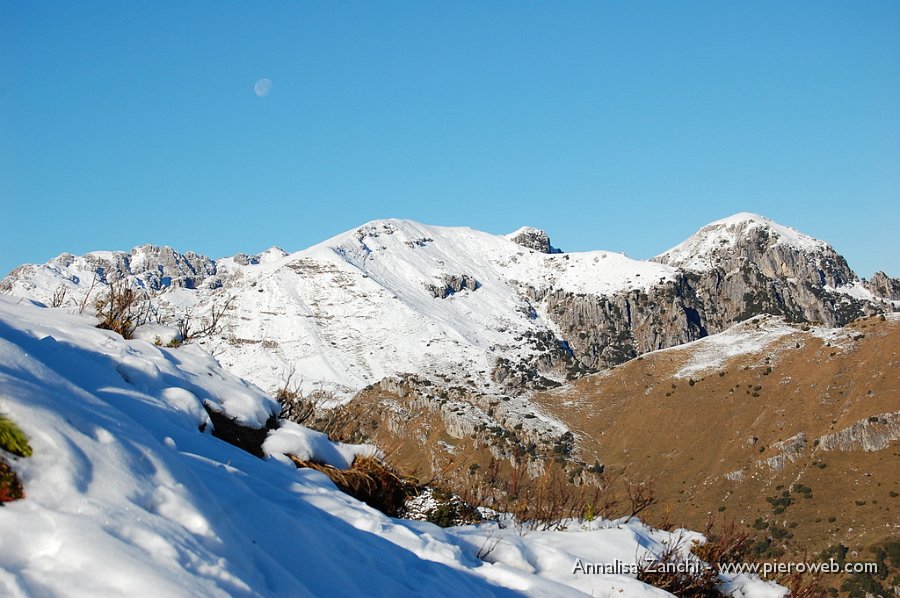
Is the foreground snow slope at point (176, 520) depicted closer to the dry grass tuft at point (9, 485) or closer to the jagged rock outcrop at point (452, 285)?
the dry grass tuft at point (9, 485)

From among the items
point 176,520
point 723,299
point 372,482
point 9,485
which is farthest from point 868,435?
point 723,299

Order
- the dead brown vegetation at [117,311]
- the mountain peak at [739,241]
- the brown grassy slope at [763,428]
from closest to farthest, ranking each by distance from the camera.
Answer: the dead brown vegetation at [117,311] → the brown grassy slope at [763,428] → the mountain peak at [739,241]

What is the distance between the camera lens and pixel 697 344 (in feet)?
275

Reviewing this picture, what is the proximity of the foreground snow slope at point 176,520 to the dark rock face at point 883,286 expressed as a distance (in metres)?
184

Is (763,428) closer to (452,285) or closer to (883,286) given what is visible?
(452,285)

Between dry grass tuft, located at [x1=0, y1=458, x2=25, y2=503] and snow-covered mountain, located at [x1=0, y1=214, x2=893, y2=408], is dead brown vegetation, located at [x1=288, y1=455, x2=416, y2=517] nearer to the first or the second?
dry grass tuft, located at [x1=0, y1=458, x2=25, y2=503]

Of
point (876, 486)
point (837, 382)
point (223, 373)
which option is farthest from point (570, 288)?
point (223, 373)

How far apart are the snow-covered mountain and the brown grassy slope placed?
119 ft

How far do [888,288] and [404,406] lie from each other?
134 meters

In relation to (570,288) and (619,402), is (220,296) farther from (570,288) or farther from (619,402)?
(619,402)

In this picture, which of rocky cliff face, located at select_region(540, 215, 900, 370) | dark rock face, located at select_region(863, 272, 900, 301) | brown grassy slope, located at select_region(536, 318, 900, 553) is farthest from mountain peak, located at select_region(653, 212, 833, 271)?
brown grassy slope, located at select_region(536, 318, 900, 553)

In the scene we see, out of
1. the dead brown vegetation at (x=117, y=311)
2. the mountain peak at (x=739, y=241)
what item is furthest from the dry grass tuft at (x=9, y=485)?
the mountain peak at (x=739, y=241)

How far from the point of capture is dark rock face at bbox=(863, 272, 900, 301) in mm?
158875

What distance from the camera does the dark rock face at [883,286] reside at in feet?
521
